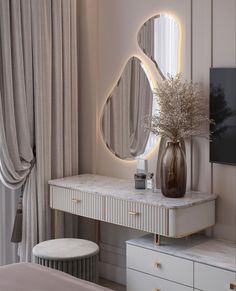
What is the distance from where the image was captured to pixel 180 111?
3.47 meters

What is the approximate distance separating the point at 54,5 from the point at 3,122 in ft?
3.11

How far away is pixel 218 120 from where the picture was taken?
137 inches

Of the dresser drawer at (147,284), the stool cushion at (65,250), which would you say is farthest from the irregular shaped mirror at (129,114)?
the dresser drawer at (147,284)

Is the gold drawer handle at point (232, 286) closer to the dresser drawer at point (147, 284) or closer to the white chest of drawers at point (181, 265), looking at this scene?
the white chest of drawers at point (181, 265)

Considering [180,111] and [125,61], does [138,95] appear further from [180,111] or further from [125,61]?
[180,111]


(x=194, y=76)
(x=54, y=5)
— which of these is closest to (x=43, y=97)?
(x=54, y=5)

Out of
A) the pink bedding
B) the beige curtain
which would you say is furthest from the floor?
the pink bedding

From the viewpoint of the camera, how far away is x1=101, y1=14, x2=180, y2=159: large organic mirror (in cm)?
375

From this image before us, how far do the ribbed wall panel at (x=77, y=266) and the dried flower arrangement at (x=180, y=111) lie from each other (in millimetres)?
920

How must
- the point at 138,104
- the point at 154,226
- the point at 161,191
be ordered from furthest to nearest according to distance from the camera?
the point at 138,104 → the point at 161,191 → the point at 154,226

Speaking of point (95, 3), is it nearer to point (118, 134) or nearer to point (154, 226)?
point (118, 134)

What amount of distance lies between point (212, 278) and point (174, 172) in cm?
72

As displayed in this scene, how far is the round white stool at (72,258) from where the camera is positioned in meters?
3.42

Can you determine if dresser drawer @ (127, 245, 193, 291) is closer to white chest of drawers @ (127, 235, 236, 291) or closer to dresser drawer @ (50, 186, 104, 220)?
white chest of drawers @ (127, 235, 236, 291)
